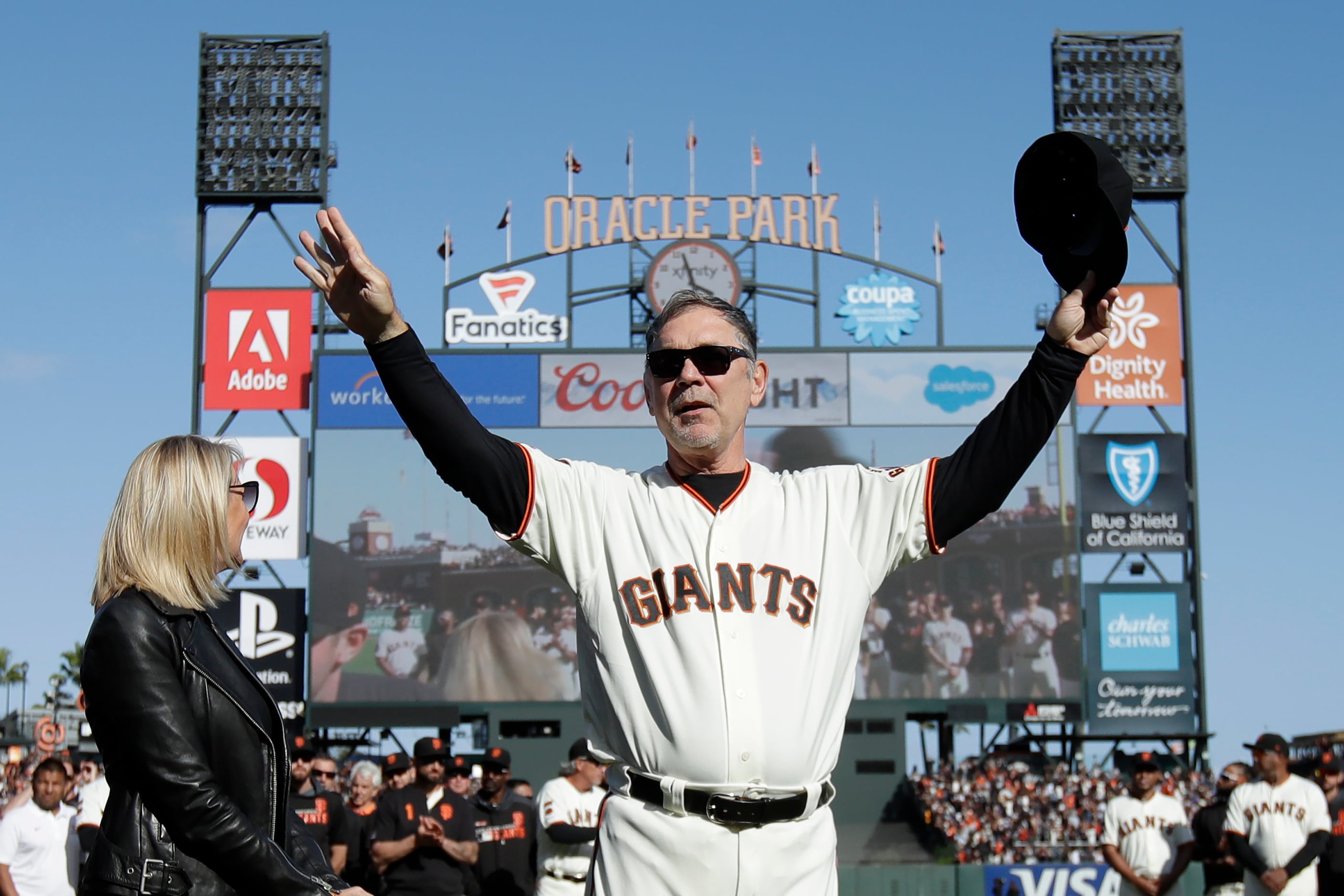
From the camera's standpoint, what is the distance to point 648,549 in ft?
9.93

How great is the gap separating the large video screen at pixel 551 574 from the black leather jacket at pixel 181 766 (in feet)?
75.7

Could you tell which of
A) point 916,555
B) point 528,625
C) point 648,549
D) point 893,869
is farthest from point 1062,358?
point 528,625

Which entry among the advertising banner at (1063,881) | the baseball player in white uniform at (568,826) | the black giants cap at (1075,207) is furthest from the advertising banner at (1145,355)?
the black giants cap at (1075,207)

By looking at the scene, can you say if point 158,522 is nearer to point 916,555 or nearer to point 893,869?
point 916,555

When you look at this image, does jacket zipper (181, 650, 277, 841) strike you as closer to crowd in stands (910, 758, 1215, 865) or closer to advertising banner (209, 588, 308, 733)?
crowd in stands (910, 758, 1215, 865)

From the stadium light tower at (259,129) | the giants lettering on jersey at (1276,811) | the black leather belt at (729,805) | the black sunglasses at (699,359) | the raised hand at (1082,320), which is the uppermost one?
the stadium light tower at (259,129)

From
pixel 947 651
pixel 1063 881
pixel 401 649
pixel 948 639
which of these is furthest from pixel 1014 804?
pixel 1063 881

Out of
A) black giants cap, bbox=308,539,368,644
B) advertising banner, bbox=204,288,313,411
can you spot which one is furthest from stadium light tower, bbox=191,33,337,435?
black giants cap, bbox=308,539,368,644

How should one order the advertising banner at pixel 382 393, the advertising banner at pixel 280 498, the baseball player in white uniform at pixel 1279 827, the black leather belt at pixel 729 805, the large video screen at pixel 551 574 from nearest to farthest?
the black leather belt at pixel 729 805 < the baseball player in white uniform at pixel 1279 827 < the large video screen at pixel 551 574 < the advertising banner at pixel 280 498 < the advertising banner at pixel 382 393

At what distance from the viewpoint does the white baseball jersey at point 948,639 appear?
2659 centimetres

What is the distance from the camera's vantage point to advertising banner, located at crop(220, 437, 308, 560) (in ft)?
88.5

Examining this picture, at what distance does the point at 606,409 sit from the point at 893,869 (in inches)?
564

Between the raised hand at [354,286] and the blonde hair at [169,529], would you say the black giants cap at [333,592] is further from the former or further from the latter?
the raised hand at [354,286]

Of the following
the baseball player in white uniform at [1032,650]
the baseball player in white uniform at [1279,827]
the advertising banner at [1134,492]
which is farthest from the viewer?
the advertising banner at [1134,492]
